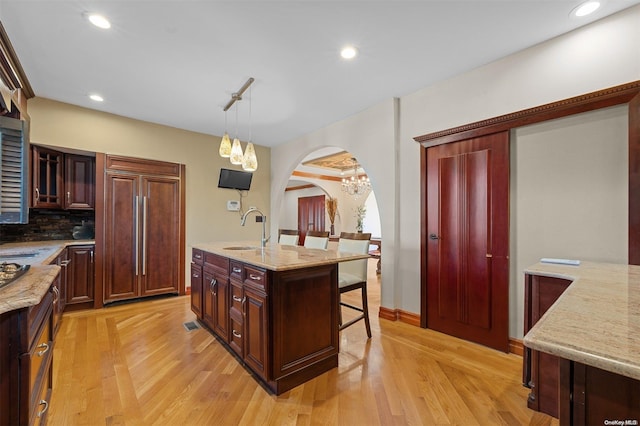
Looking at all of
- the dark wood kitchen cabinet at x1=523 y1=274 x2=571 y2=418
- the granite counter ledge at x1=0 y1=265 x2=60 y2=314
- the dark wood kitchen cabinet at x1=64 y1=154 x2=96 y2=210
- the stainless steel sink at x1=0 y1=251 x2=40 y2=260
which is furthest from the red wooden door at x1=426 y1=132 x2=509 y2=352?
the dark wood kitchen cabinet at x1=64 y1=154 x2=96 y2=210

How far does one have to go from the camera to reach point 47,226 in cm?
369

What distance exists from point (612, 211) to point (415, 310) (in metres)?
1.86

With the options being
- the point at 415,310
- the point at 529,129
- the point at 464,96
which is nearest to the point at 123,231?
the point at 415,310

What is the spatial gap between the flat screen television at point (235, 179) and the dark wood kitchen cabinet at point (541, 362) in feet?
13.8

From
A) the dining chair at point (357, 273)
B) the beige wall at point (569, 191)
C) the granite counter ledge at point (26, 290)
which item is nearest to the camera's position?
Result: the granite counter ledge at point (26, 290)

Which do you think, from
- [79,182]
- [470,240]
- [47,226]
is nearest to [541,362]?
[470,240]

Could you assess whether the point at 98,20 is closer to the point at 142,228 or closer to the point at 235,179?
the point at 142,228

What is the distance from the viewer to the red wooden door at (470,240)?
247cm

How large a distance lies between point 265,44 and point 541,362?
9.63 ft

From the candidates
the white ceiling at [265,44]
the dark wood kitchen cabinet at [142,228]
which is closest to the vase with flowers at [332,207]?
the dark wood kitchen cabinet at [142,228]

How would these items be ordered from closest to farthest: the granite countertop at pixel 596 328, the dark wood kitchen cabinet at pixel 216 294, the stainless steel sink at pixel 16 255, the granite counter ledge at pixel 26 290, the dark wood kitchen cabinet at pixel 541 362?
the granite countertop at pixel 596 328 < the granite counter ledge at pixel 26 290 < the dark wood kitchen cabinet at pixel 541 362 < the stainless steel sink at pixel 16 255 < the dark wood kitchen cabinet at pixel 216 294

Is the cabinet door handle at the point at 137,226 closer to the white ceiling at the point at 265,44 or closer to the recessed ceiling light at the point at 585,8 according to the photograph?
the white ceiling at the point at 265,44

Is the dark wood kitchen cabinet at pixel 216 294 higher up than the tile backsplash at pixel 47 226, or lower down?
lower down

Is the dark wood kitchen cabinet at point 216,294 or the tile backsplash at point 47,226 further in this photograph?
the tile backsplash at point 47,226
